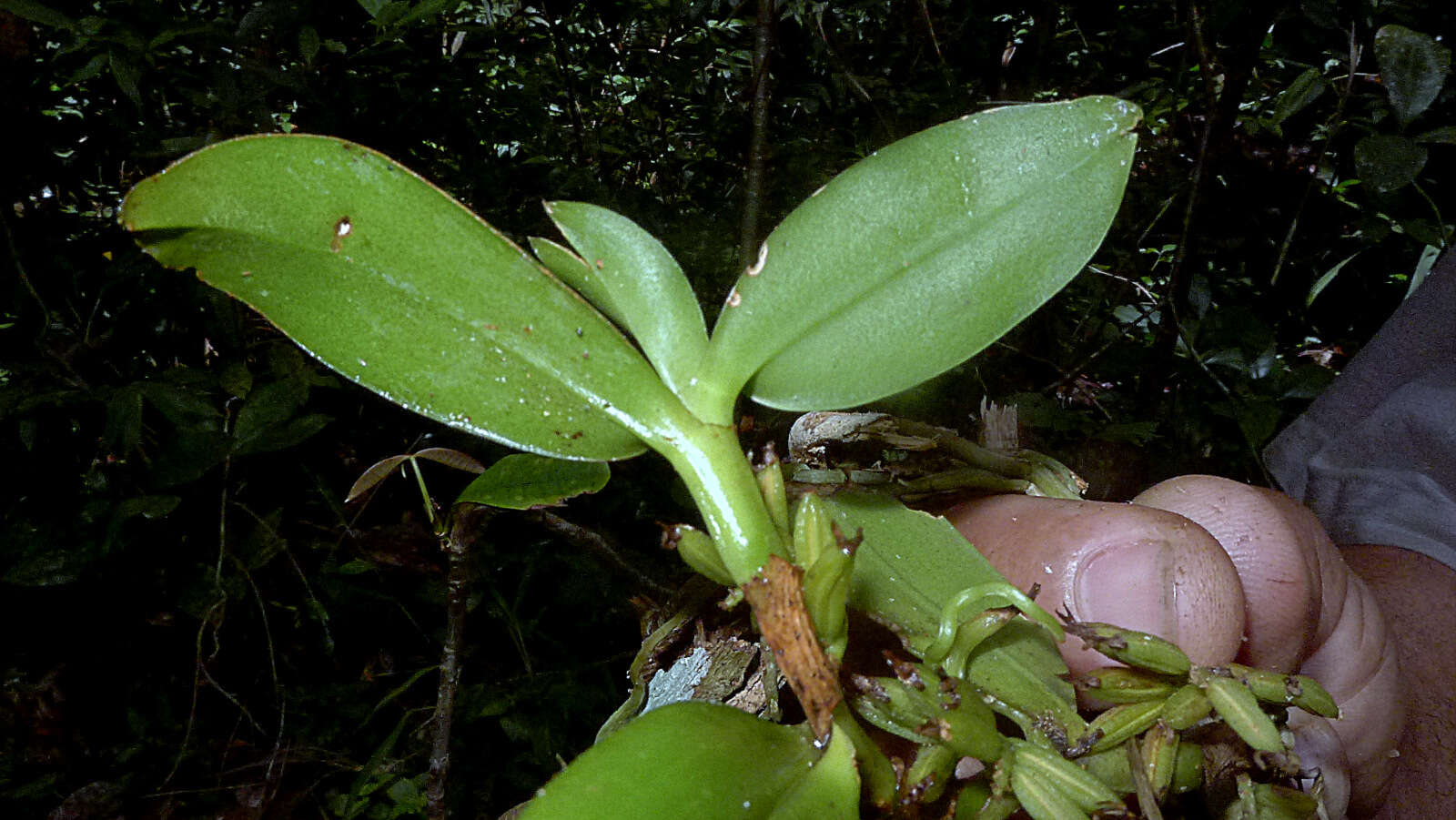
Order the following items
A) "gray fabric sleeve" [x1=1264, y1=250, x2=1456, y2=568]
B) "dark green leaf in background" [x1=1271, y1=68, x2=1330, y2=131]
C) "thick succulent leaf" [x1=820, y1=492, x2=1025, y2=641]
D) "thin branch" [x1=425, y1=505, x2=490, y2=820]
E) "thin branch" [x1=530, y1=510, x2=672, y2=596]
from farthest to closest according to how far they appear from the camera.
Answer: "dark green leaf in background" [x1=1271, y1=68, x2=1330, y2=131]
"gray fabric sleeve" [x1=1264, y1=250, x2=1456, y2=568]
"thin branch" [x1=530, y1=510, x2=672, y2=596]
"thin branch" [x1=425, y1=505, x2=490, y2=820]
"thick succulent leaf" [x1=820, y1=492, x2=1025, y2=641]

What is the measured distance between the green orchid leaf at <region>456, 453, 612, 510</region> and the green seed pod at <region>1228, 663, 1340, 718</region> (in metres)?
0.30

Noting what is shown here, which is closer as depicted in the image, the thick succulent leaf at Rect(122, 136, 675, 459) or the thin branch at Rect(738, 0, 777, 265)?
the thick succulent leaf at Rect(122, 136, 675, 459)

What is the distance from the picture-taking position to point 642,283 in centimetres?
38

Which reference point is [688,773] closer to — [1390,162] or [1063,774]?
[1063,774]

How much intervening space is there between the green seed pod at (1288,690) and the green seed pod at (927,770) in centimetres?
12

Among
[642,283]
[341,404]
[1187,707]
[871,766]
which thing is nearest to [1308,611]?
[1187,707]

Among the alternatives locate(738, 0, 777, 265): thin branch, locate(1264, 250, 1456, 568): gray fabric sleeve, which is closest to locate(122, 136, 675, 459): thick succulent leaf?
locate(738, 0, 777, 265): thin branch

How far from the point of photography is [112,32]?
2.77ft

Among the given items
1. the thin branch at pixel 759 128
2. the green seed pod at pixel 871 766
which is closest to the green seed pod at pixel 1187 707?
the green seed pod at pixel 871 766

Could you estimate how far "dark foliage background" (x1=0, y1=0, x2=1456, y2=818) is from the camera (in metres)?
0.97

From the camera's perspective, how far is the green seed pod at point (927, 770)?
0.32 metres

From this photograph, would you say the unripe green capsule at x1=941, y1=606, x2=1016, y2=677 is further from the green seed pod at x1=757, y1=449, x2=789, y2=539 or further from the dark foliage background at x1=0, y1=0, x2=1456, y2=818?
the dark foliage background at x1=0, y1=0, x2=1456, y2=818

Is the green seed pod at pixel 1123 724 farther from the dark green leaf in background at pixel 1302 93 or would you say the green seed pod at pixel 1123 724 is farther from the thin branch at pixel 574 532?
the dark green leaf in background at pixel 1302 93

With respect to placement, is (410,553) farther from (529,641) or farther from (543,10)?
(543,10)
